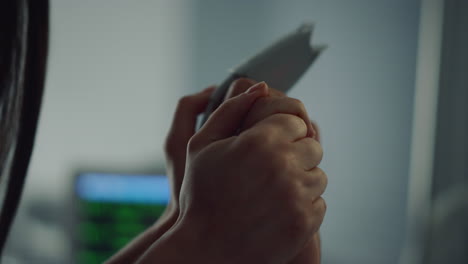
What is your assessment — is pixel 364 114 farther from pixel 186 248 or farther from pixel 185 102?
pixel 186 248

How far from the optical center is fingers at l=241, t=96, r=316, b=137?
26 centimetres

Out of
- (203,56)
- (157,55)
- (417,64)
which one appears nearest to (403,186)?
(417,64)

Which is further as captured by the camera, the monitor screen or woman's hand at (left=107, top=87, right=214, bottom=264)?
the monitor screen

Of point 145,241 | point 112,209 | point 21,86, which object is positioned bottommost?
point 112,209

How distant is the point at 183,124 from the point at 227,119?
0.13m

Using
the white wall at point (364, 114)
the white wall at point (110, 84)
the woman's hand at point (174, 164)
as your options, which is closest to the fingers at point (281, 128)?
the woman's hand at point (174, 164)

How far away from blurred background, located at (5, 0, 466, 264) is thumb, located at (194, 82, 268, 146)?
820 mm

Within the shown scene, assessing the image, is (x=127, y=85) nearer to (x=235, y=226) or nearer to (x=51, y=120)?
(x=51, y=120)

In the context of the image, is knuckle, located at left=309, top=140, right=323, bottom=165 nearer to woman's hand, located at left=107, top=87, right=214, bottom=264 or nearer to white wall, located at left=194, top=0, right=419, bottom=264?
woman's hand, located at left=107, top=87, right=214, bottom=264

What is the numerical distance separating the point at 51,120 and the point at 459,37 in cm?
116

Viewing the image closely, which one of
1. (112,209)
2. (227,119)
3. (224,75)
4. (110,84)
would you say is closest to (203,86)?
(224,75)

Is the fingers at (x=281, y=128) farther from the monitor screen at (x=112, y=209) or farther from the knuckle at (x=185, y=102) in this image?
the monitor screen at (x=112, y=209)

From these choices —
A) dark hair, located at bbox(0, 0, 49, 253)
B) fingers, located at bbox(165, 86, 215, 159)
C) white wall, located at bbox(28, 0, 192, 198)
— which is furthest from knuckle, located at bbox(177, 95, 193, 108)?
white wall, located at bbox(28, 0, 192, 198)

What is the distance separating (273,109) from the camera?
0.86ft
